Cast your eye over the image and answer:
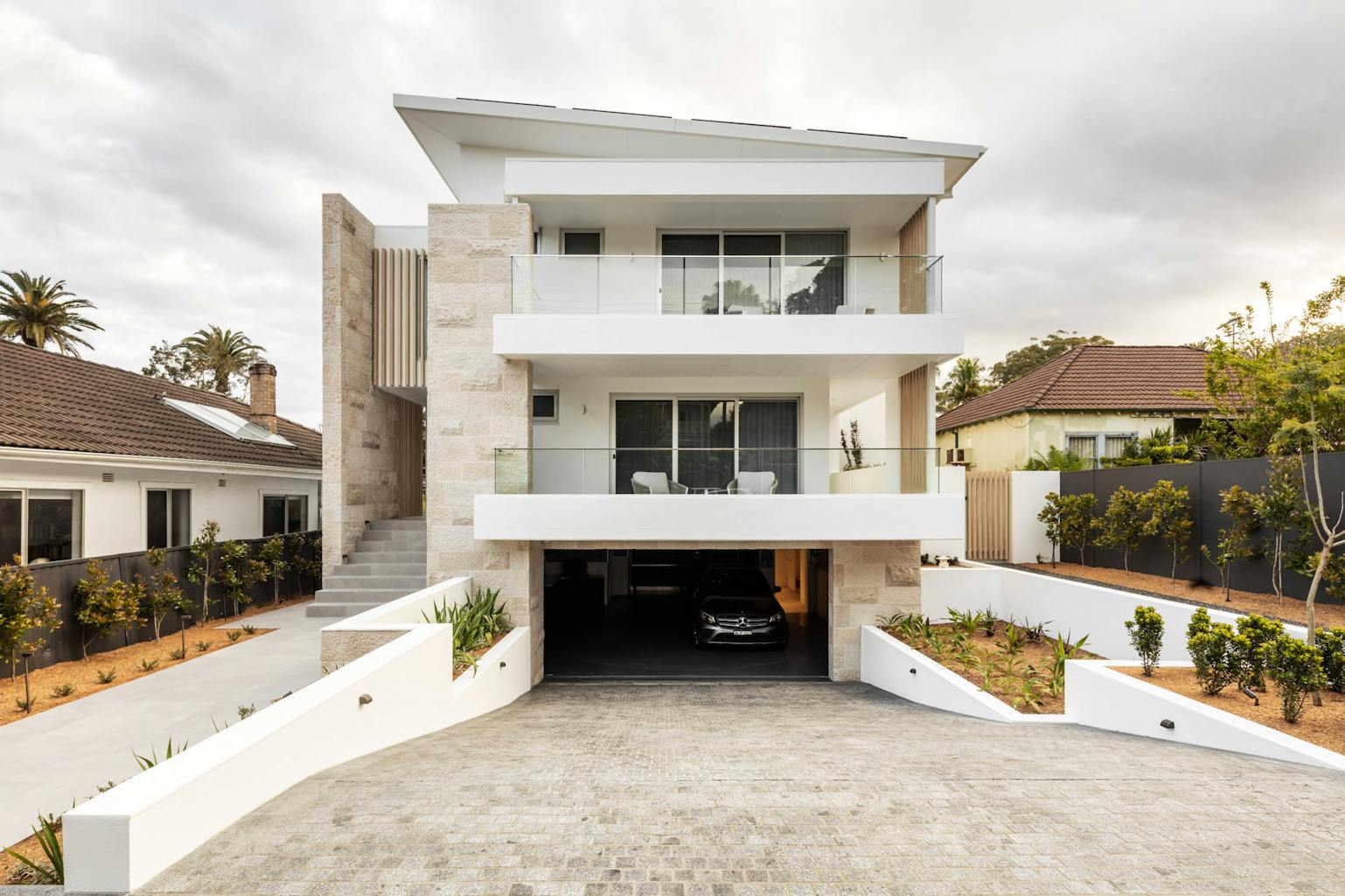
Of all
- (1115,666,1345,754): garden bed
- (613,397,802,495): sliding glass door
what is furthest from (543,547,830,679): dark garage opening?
(1115,666,1345,754): garden bed

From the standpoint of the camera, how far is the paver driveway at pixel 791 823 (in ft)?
9.49

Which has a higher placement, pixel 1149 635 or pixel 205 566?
pixel 205 566

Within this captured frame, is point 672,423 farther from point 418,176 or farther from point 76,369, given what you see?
point 418,176

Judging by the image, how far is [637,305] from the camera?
32.4 feet

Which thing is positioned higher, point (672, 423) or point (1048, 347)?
point (1048, 347)

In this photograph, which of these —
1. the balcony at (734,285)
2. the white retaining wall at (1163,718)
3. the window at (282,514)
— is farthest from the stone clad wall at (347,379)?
the white retaining wall at (1163,718)

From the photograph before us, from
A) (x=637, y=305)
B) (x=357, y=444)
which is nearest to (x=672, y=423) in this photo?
(x=637, y=305)

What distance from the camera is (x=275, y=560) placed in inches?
469

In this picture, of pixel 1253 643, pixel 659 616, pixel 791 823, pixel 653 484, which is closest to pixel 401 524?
pixel 653 484

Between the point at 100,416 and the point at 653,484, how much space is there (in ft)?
34.3

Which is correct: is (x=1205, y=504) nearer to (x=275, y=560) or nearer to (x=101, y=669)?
(x=101, y=669)

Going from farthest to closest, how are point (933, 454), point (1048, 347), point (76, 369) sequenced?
point (1048, 347) → point (76, 369) → point (933, 454)

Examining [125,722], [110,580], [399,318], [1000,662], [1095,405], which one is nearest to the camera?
[125,722]

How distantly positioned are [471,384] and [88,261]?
26.9 meters
